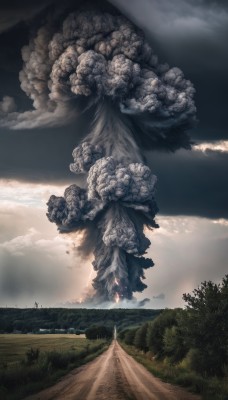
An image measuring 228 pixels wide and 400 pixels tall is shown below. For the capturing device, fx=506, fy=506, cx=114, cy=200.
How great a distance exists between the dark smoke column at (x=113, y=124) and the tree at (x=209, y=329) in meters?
88.1

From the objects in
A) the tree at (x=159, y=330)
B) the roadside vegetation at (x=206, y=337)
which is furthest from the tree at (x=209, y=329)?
the tree at (x=159, y=330)

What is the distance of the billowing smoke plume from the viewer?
393 feet

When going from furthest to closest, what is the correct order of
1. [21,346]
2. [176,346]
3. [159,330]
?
[21,346]
[159,330]
[176,346]

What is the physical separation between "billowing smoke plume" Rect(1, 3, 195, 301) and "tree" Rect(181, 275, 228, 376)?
8820 cm

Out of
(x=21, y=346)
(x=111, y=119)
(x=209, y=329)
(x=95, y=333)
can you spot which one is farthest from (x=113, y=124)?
(x=209, y=329)

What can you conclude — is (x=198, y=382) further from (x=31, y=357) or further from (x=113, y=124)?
(x=113, y=124)

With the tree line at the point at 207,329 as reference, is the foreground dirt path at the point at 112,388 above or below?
below

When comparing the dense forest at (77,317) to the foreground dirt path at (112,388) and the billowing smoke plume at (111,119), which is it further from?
the foreground dirt path at (112,388)

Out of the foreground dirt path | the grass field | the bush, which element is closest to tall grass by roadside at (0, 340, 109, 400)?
the bush

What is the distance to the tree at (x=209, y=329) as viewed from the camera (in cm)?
3322

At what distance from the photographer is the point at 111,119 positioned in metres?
136

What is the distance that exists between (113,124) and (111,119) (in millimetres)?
1448

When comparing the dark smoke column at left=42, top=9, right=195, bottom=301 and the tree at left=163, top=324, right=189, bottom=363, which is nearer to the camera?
the tree at left=163, top=324, right=189, bottom=363

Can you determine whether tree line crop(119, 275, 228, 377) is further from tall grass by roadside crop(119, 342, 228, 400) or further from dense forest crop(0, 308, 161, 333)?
dense forest crop(0, 308, 161, 333)
